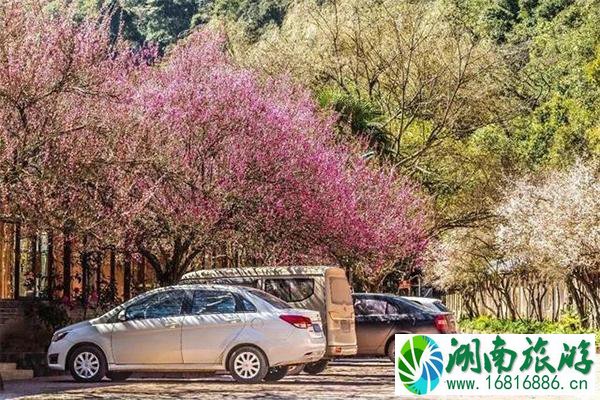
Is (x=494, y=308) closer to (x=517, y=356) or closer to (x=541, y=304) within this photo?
(x=541, y=304)

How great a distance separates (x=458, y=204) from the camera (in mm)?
50719

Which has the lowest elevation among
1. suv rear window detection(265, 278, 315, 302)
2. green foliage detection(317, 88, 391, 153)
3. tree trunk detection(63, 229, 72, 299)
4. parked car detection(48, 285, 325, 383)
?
parked car detection(48, 285, 325, 383)

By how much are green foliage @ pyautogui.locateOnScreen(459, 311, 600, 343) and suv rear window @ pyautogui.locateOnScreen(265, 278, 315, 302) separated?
53.6ft

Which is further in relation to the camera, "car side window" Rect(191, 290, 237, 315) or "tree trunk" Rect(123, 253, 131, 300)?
"tree trunk" Rect(123, 253, 131, 300)

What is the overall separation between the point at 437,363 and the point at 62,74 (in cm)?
904

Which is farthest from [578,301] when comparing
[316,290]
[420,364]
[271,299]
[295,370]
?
[420,364]

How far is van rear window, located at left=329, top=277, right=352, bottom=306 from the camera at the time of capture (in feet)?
78.0

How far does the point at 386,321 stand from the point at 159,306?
24.5 feet

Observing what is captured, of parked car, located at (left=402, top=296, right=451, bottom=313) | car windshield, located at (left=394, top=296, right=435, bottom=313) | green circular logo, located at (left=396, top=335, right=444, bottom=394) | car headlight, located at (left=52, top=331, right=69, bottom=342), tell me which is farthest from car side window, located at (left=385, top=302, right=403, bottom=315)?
green circular logo, located at (left=396, top=335, right=444, bottom=394)

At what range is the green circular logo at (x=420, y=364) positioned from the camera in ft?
47.2

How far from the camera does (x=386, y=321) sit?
28.1 m

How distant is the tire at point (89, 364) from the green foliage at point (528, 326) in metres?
19.6

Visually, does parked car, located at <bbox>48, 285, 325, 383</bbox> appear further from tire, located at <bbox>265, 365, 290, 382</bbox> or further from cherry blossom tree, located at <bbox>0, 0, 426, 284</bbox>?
cherry blossom tree, located at <bbox>0, 0, 426, 284</bbox>

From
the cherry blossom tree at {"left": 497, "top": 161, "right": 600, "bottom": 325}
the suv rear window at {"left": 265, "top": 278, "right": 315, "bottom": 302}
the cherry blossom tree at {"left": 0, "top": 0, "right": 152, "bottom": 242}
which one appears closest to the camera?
the cherry blossom tree at {"left": 0, "top": 0, "right": 152, "bottom": 242}
